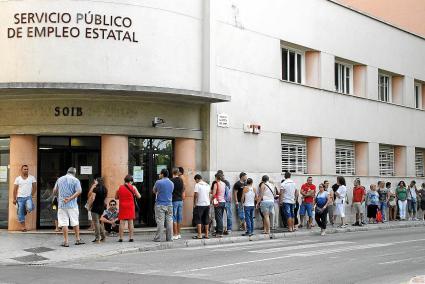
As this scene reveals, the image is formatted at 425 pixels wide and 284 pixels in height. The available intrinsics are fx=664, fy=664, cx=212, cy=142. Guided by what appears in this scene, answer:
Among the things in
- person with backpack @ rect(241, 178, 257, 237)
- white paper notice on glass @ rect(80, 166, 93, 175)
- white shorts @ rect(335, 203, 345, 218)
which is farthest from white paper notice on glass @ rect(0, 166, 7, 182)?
white shorts @ rect(335, 203, 345, 218)

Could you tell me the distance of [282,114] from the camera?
25.6 meters

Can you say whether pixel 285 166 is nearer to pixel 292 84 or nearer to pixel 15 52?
pixel 292 84

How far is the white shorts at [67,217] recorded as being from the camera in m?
17.1

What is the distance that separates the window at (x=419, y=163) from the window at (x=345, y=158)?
6.50 m

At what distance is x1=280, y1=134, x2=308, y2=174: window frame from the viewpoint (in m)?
26.2

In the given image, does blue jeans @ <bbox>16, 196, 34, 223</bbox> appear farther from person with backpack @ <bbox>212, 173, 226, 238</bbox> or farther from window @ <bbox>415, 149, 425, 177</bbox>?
window @ <bbox>415, 149, 425, 177</bbox>

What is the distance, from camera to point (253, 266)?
13312 mm

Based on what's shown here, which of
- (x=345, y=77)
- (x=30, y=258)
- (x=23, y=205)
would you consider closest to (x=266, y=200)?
(x=23, y=205)

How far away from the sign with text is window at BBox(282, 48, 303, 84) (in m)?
8.97

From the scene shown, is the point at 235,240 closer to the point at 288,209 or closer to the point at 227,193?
the point at 227,193

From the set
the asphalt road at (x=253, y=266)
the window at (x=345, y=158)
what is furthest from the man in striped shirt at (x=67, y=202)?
the window at (x=345, y=158)

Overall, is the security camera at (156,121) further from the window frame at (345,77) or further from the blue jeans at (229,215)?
the window frame at (345,77)

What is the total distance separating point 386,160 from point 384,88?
3631mm

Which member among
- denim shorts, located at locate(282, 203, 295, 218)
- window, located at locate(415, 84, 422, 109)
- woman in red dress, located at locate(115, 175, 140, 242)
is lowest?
denim shorts, located at locate(282, 203, 295, 218)
